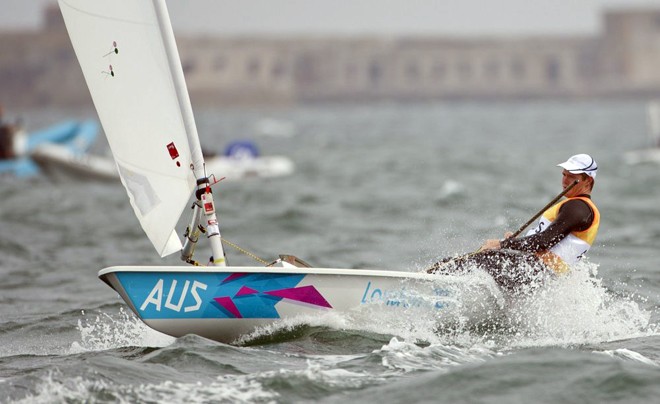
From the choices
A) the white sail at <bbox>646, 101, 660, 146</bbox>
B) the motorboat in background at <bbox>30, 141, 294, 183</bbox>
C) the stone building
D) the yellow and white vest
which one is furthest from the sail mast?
the stone building

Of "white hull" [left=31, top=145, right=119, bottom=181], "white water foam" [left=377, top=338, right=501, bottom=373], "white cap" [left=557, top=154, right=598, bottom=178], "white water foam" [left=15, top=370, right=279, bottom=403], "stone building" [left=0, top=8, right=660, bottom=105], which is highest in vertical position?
"stone building" [left=0, top=8, right=660, bottom=105]

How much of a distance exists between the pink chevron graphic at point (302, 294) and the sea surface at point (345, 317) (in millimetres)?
163

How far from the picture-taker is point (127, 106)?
742cm

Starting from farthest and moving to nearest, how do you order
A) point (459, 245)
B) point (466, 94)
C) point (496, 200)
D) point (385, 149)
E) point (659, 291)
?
point (466, 94)
point (385, 149)
point (496, 200)
point (459, 245)
point (659, 291)

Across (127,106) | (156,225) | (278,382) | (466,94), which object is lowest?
(278,382)

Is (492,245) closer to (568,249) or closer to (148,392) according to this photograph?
(568,249)

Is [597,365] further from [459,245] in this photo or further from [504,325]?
[459,245]

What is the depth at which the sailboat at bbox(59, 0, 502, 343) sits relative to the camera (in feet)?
23.0

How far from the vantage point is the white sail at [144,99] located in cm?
725

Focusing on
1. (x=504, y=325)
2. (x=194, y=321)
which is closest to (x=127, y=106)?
(x=194, y=321)

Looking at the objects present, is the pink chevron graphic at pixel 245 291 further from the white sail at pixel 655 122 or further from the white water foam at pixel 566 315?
the white sail at pixel 655 122

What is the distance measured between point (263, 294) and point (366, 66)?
93907 millimetres

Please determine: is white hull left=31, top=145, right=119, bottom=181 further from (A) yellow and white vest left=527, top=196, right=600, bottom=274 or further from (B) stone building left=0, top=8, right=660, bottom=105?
(B) stone building left=0, top=8, right=660, bottom=105

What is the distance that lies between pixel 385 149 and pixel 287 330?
82.4 feet
